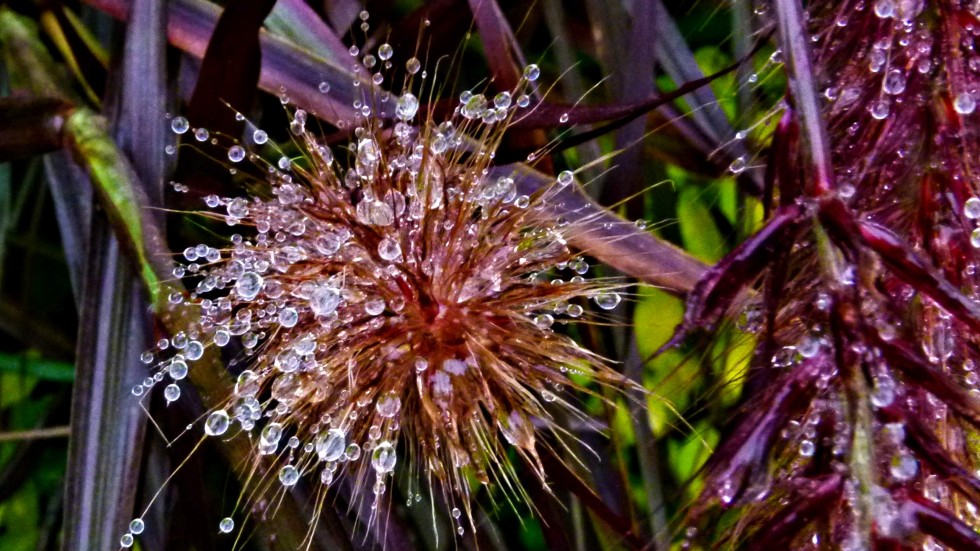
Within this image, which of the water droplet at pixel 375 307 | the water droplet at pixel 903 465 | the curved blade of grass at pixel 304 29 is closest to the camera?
the water droplet at pixel 903 465

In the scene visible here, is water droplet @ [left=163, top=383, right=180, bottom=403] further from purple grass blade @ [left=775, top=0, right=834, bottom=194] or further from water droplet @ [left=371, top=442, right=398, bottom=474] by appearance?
purple grass blade @ [left=775, top=0, right=834, bottom=194]

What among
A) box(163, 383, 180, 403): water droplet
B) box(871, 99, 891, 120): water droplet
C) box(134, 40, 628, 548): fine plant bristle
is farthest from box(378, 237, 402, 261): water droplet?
box(871, 99, 891, 120): water droplet

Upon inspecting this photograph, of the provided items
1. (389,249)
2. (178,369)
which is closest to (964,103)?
(389,249)

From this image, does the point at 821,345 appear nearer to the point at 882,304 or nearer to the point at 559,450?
the point at 882,304

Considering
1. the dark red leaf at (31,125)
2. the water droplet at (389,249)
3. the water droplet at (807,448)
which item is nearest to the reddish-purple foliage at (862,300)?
the water droplet at (807,448)

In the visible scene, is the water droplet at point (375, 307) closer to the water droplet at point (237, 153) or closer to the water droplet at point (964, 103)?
the water droplet at point (237, 153)
